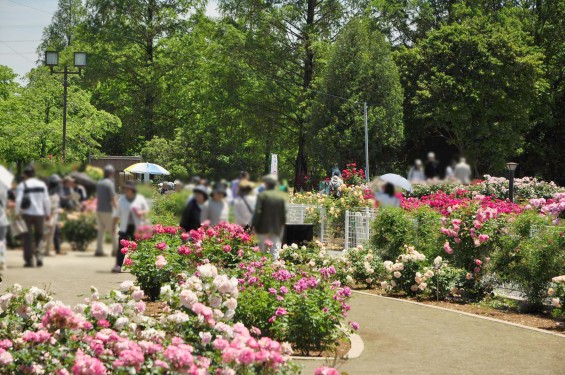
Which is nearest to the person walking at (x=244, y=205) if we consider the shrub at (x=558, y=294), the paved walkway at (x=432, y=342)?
the paved walkway at (x=432, y=342)

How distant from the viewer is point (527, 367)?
16344 millimetres

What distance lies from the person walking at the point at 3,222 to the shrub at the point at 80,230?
0.18 meters

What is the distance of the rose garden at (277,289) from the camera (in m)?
7.86

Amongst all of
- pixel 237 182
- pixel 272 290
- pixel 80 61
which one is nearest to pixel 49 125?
pixel 80 61

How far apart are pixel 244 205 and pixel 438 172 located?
0.75 m

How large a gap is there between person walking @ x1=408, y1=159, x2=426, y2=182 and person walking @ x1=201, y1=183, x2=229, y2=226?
763mm

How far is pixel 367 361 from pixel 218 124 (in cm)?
981

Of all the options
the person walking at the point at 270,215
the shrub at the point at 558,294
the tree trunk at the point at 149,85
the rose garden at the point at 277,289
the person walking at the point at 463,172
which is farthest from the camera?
the shrub at the point at 558,294

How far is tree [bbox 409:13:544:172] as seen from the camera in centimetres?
530

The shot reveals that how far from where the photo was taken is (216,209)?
269 cm

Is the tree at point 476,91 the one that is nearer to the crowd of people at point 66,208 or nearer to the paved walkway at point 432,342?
the crowd of people at point 66,208

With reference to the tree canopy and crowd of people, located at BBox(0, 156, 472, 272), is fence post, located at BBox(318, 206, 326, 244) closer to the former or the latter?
the tree canopy

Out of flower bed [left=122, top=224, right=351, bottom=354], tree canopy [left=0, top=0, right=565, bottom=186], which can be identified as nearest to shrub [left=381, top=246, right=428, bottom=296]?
flower bed [left=122, top=224, right=351, bottom=354]

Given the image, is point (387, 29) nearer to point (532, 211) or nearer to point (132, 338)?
point (532, 211)
